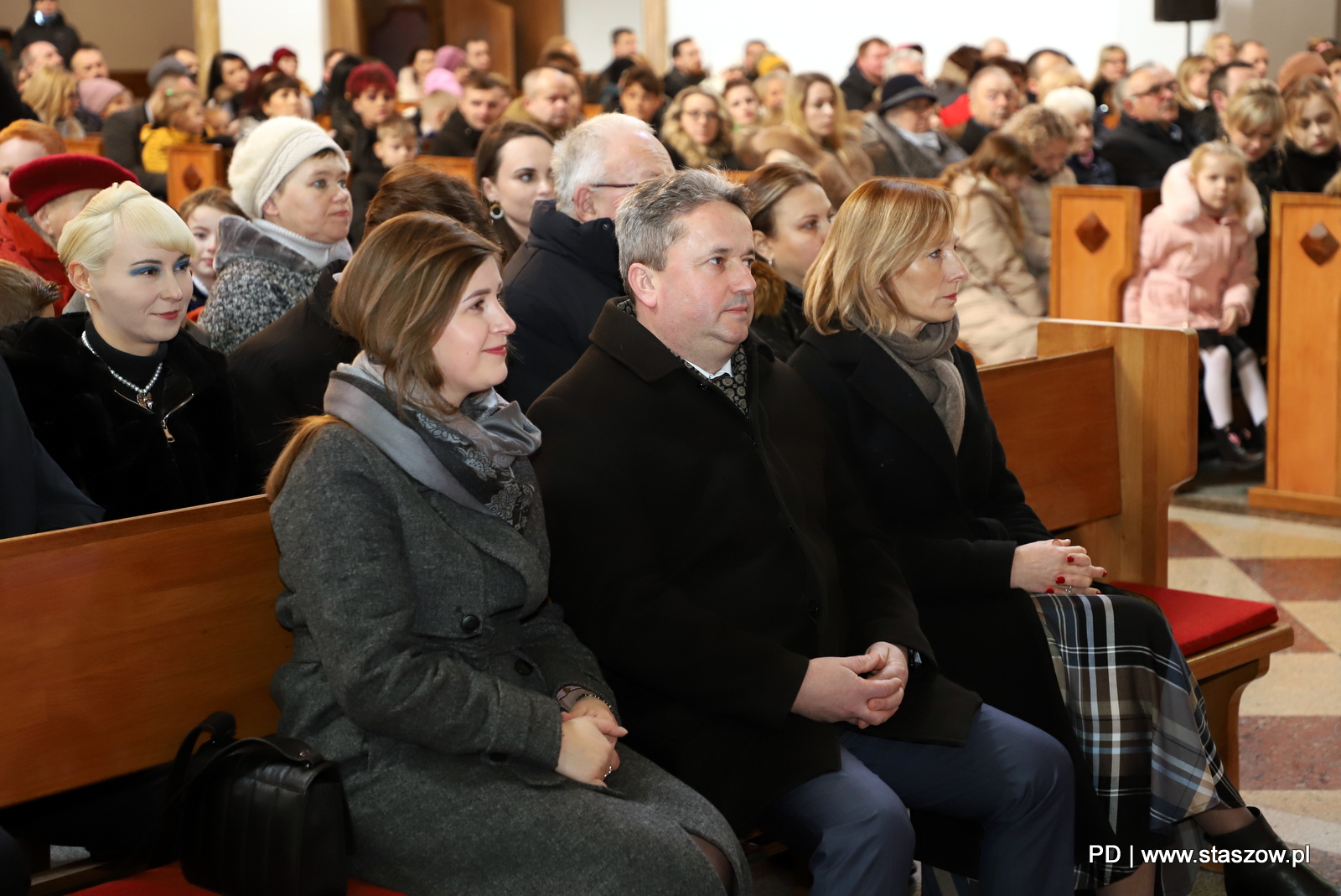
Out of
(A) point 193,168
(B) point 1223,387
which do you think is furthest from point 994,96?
(A) point 193,168

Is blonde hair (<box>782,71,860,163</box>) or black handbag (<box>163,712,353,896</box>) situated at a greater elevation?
blonde hair (<box>782,71,860,163</box>)

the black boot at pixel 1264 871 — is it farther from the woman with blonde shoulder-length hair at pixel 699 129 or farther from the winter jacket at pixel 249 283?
the woman with blonde shoulder-length hair at pixel 699 129

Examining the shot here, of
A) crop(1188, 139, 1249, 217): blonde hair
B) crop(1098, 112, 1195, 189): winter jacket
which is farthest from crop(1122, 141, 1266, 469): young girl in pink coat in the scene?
crop(1098, 112, 1195, 189): winter jacket

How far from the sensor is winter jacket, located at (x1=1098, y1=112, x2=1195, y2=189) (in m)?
7.56

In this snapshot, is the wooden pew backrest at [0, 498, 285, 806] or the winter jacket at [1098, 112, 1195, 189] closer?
the wooden pew backrest at [0, 498, 285, 806]

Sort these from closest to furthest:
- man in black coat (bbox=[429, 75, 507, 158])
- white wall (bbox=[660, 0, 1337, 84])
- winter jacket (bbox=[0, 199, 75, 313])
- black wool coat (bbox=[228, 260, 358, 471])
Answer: black wool coat (bbox=[228, 260, 358, 471]), winter jacket (bbox=[0, 199, 75, 313]), man in black coat (bbox=[429, 75, 507, 158]), white wall (bbox=[660, 0, 1337, 84])

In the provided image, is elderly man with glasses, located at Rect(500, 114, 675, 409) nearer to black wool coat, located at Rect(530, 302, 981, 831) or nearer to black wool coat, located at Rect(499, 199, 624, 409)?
black wool coat, located at Rect(499, 199, 624, 409)

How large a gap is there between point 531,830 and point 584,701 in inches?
9.3

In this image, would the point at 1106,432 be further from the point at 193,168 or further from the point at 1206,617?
the point at 193,168

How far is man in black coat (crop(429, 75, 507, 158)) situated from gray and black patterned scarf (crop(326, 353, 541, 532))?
19.8 ft

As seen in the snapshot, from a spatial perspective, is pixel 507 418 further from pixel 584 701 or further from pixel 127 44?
pixel 127 44

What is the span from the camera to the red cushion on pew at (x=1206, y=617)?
283 centimetres

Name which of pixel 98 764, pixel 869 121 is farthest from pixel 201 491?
pixel 869 121

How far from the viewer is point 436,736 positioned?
1875 millimetres
